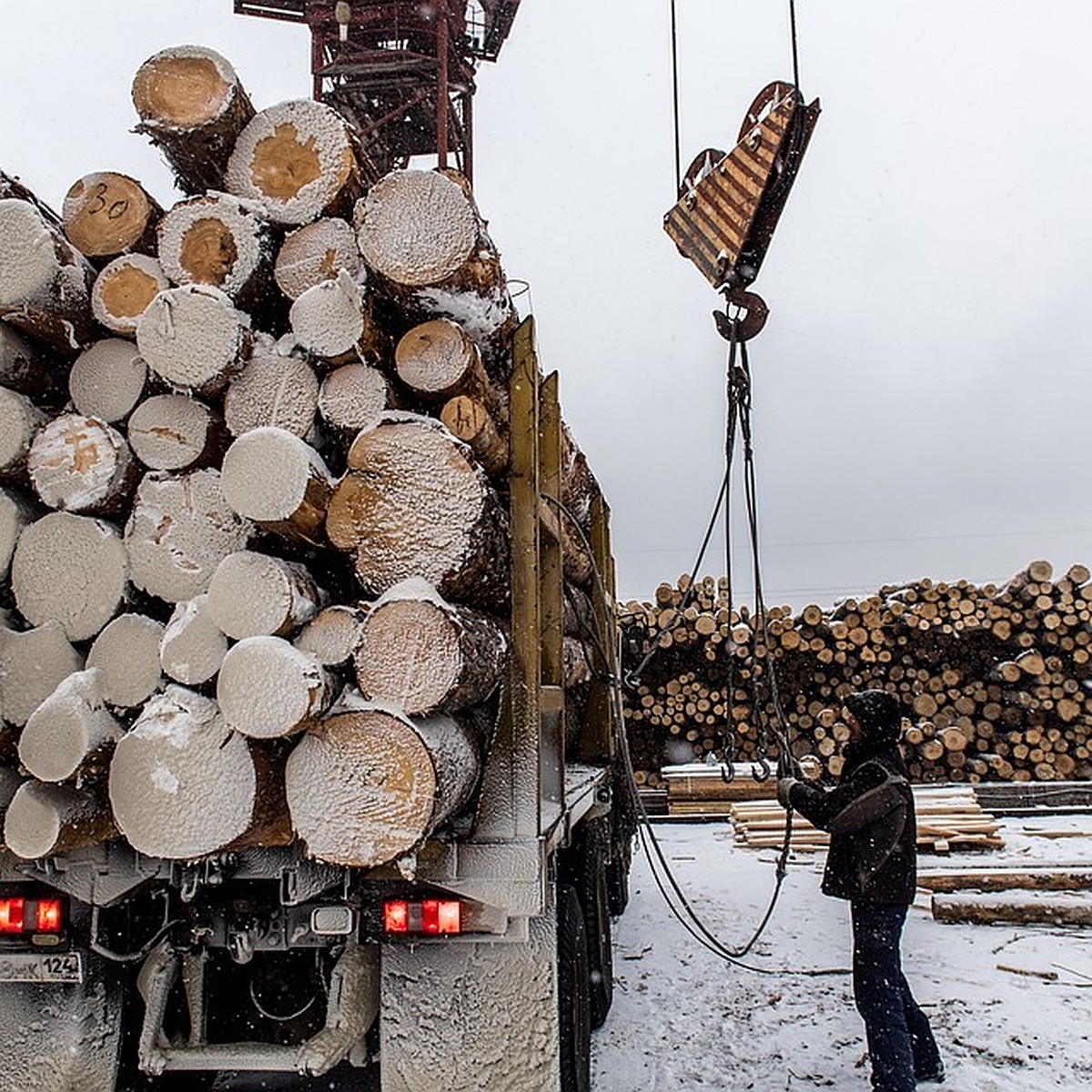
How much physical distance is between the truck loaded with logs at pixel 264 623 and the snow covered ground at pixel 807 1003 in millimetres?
1804

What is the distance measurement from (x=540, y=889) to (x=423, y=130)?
1196 centimetres

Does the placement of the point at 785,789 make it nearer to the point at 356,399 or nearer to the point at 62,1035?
the point at 356,399

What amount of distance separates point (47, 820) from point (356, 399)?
4.83 feet

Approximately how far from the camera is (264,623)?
2.85m

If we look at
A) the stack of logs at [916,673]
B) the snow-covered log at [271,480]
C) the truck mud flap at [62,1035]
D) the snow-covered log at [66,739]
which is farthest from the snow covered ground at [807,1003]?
the stack of logs at [916,673]

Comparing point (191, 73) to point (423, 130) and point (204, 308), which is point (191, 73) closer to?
point (204, 308)

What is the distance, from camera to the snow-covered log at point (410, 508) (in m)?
3.05

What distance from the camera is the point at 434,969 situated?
128 inches

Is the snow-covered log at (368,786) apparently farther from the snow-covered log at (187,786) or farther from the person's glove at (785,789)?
the person's glove at (785,789)

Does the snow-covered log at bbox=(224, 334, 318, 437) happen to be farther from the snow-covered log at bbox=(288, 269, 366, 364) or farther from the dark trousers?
the dark trousers

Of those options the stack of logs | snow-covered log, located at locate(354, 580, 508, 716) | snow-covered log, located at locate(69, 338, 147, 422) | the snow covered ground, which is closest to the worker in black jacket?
the snow covered ground

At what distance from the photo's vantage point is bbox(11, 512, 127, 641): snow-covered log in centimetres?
319

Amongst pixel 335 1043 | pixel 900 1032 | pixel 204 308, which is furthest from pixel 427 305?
pixel 900 1032

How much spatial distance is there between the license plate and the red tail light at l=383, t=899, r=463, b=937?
1004 millimetres
